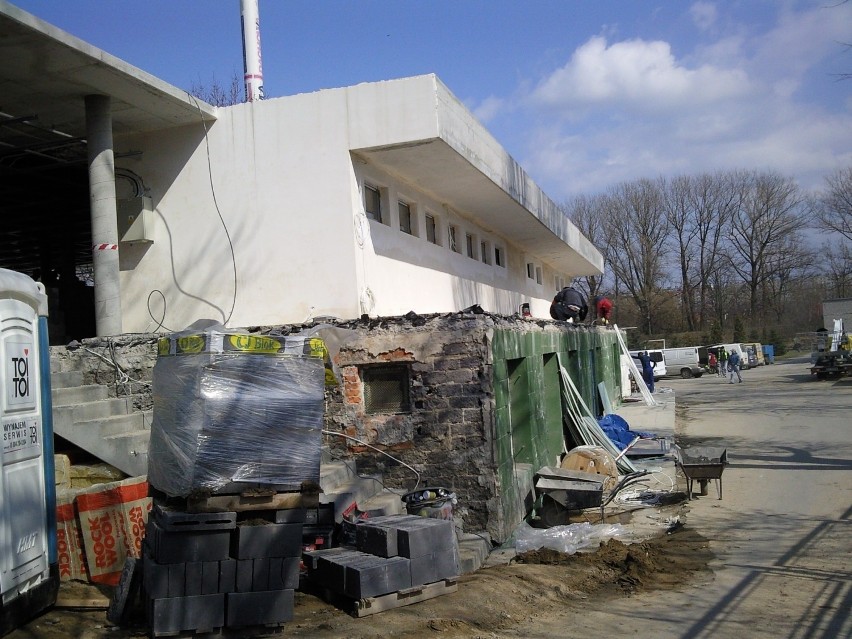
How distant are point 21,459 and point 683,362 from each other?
145ft

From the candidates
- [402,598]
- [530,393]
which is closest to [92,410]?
[402,598]

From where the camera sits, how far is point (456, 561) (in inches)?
261

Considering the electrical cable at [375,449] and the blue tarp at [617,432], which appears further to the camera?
the blue tarp at [617,432]

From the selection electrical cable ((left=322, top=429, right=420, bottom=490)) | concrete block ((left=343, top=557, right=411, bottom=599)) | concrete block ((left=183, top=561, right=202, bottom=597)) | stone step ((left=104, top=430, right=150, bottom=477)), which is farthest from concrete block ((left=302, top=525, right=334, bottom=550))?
stone step ((left=104, top=430, right=150, bottom=477))

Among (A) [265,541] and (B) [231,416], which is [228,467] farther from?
(A) [265,541]

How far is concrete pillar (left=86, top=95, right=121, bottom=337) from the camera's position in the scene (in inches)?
385

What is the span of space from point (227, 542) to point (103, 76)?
6.41 m

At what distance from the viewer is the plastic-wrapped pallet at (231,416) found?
5773mm

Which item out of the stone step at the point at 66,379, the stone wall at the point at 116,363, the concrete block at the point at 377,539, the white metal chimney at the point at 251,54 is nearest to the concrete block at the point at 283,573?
the concrete block at the point at 377,539

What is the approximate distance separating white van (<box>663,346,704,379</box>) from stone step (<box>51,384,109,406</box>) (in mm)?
40780

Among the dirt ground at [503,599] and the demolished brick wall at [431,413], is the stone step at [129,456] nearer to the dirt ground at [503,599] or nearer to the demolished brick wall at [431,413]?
the dirt ground at [503,599]

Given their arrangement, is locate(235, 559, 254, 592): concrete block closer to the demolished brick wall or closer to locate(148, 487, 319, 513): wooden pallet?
locate(148, 487, 319, 513): wooden pallet

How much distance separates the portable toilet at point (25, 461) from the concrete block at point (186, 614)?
1.03 metres

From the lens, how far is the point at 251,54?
13.1 m
